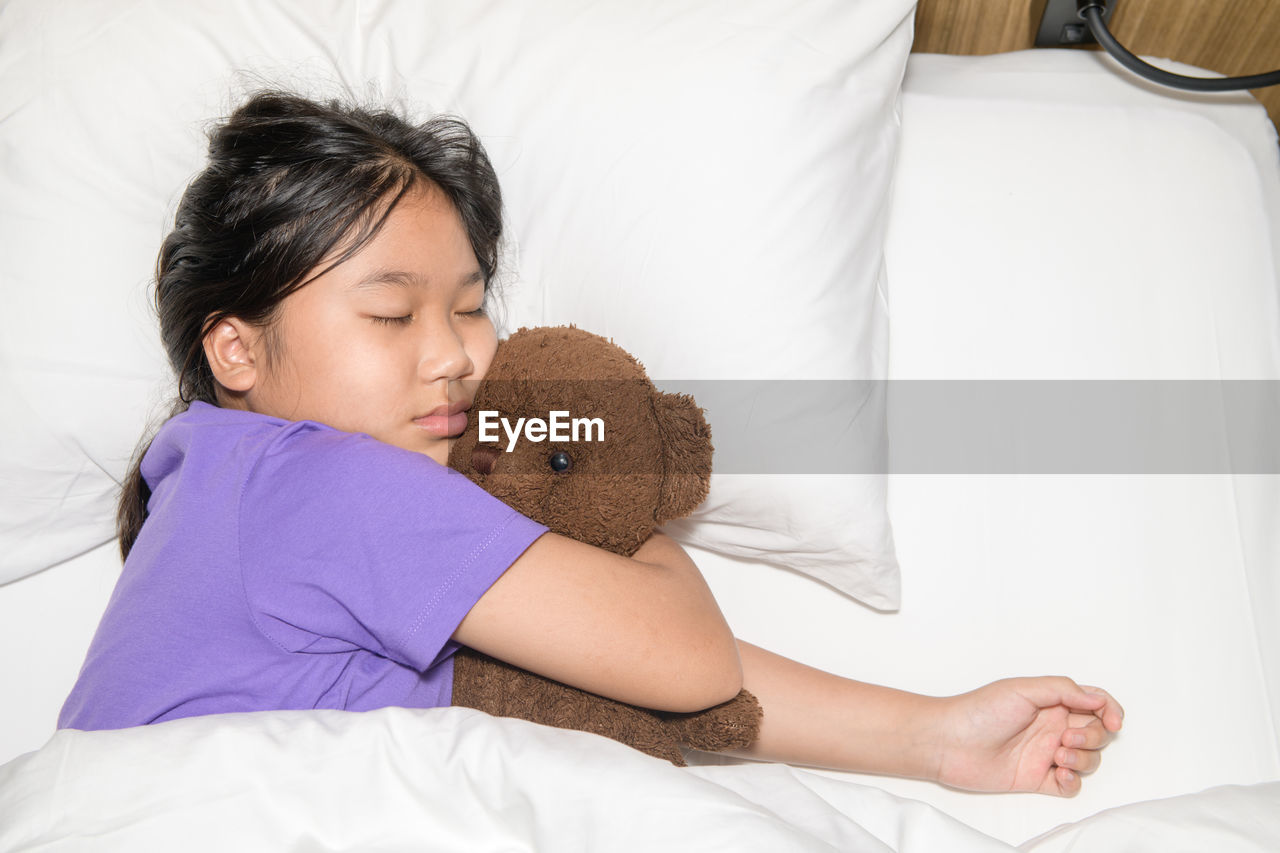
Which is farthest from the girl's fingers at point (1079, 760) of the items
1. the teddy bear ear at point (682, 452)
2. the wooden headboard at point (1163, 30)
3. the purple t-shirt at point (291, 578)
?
the wooden headboard at point (1163, 30)

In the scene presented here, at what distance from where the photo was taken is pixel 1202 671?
0.92m

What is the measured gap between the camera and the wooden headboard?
3.65 feet

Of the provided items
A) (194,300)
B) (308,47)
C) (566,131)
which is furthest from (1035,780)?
(308,47)

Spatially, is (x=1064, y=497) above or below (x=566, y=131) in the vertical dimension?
below

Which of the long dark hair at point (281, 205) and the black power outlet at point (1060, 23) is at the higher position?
the black power outlet at point (1060, 23)

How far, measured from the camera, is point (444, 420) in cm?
88

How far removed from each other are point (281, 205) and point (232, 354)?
15 cm

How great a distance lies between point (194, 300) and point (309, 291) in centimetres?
14

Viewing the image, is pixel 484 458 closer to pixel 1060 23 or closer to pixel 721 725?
pixel 721 725

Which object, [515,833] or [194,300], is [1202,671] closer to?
[515,833]

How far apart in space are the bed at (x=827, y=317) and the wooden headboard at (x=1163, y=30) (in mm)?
119

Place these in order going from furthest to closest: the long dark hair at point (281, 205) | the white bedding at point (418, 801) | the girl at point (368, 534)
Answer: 1. the long dark hair at point (281, 205)
2. the girl at point (368, 534)
3. the white bedding at point (418, 801)

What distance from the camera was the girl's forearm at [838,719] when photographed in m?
0.96

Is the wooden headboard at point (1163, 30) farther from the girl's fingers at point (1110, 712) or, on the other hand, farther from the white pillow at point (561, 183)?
the girl's fingers at point (1110, 712)
